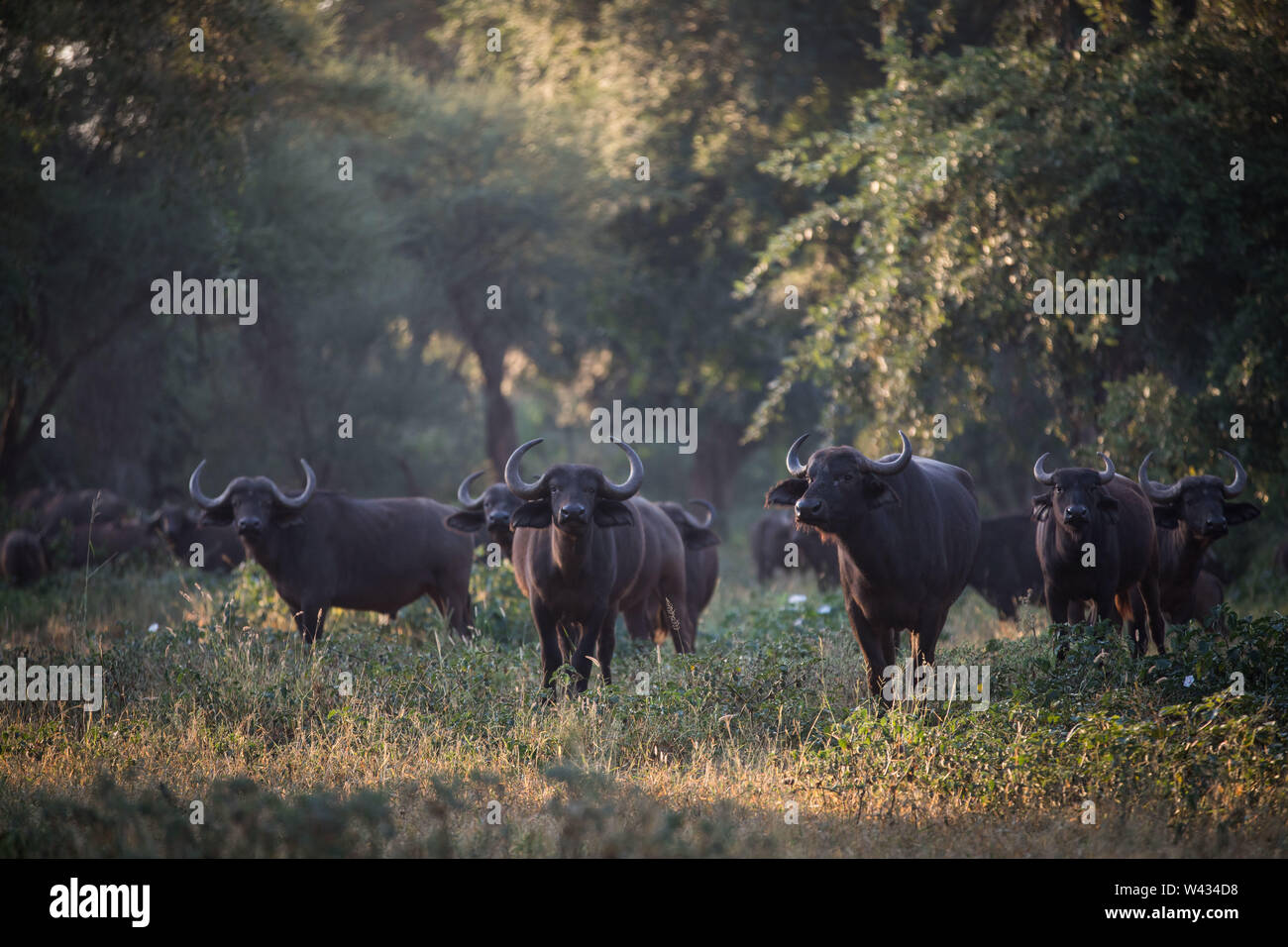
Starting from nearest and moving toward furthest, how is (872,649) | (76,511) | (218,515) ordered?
(872,649) < (218,515) < (76,511)

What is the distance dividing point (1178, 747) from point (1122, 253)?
8.34m

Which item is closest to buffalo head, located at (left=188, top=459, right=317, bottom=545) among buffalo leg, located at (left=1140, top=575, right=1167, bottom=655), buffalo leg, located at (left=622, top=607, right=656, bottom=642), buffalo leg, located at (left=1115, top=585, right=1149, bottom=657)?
buffalo leg, located at (left=622, top=607, right=656, bottom=642)

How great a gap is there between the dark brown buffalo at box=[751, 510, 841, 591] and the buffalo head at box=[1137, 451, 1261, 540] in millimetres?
6475

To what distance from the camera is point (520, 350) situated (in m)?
30.6

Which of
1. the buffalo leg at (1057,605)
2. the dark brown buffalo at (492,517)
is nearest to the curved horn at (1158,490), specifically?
the buffalo leg at (1057,605)

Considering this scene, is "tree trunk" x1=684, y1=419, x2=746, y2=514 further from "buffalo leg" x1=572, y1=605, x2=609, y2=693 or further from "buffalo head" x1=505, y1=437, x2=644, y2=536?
"buffalo leg" x1=572, y1=605, x2=609, y2=693

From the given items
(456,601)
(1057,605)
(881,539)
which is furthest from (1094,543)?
(456,601)

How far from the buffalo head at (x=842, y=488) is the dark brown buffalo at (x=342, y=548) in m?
5.05

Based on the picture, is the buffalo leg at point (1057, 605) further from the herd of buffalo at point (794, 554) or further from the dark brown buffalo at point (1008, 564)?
the dark brown buffalo at point (1008, 564)

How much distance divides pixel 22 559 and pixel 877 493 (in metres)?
12.3

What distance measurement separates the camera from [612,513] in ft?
30.4

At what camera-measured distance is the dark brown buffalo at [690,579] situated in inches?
468

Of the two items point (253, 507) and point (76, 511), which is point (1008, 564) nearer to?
point (253, 507)
